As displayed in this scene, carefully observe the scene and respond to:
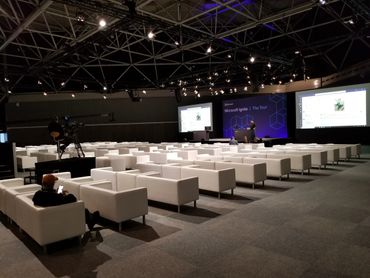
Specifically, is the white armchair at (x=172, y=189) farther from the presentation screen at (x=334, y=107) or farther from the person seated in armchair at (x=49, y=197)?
the presentation screen at (x=334, y=107)

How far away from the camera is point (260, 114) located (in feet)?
58.9

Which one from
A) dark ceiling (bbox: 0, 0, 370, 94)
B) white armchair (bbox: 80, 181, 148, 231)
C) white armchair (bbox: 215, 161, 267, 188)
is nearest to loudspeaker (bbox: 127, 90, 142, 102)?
dark ceiling (bbox: 0, 0, 370, 94)

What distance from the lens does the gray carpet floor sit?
3088 mm

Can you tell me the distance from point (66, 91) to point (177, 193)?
→ 17.9 m

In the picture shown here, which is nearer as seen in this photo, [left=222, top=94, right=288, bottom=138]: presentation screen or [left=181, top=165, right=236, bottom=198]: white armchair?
[left=181, top=165, right=236, bottom=198]: white armchair

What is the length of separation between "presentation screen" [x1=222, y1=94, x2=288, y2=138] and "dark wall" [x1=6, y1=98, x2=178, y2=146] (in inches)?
184

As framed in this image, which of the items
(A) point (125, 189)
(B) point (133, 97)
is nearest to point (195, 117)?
(B) point (133, 97)

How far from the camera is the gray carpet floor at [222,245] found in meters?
3.09

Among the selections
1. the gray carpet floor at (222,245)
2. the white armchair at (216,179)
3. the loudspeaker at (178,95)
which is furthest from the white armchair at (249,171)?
the loudspeaker at (178,95)

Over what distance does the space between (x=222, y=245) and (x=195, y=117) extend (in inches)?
696

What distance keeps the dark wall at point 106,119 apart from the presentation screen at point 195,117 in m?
0.75

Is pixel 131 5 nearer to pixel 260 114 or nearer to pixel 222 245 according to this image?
pixel 222 245

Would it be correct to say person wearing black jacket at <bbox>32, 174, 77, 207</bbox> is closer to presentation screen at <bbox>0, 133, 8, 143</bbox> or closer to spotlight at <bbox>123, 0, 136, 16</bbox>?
spotlight at <bbox>123, 0, 136, 16</bbox>

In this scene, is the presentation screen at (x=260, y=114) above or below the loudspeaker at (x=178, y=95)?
below
